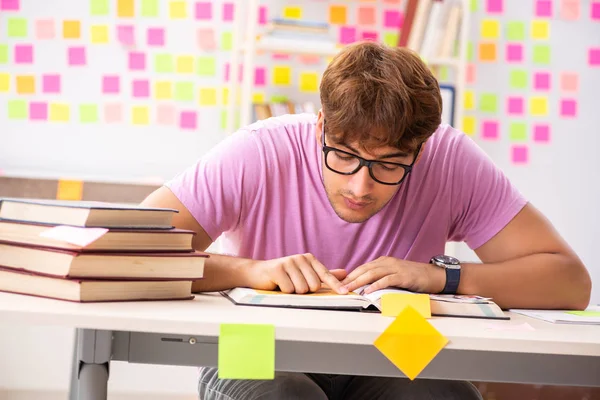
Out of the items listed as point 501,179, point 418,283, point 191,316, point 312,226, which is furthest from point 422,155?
point 191,316

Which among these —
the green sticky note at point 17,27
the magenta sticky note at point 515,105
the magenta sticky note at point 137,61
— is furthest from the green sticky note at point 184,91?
the magenta sticky note at point 515,105

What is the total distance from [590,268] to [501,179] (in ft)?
6.98

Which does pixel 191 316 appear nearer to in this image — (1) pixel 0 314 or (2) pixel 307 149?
(1) pixel 0 314

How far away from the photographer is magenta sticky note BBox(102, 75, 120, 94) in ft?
11.1

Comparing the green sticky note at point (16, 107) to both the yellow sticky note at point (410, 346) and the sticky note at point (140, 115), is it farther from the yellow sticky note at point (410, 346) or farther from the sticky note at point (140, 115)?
the yellow sticky note at point (410, 346)

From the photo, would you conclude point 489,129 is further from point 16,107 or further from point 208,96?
point 16,107

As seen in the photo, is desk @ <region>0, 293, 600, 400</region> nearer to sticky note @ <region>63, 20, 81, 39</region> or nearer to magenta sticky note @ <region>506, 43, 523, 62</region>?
sticky note @ <region>63, 20, 81, 39</region>

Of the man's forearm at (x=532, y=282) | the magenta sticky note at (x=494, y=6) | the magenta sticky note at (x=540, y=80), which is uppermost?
the magenta sticky note at (x=494, y=6)

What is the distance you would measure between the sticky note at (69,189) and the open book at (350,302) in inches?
80.7

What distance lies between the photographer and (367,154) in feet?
4.87

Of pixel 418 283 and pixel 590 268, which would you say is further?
pixel 590 268

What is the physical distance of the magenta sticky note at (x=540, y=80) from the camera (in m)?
3.63

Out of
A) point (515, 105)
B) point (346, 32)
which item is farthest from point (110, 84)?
point (515, 105)

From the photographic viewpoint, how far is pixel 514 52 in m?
3.62
